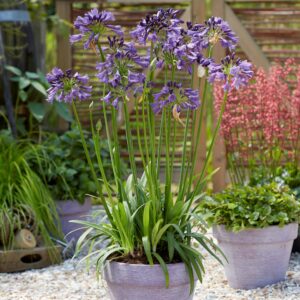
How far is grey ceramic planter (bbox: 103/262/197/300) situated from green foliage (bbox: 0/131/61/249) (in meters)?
1.25

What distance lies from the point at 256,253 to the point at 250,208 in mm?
217

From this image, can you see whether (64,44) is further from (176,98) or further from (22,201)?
(176,98)

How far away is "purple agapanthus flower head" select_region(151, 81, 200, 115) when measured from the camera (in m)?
2.66

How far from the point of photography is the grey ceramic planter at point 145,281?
2779 millimetres

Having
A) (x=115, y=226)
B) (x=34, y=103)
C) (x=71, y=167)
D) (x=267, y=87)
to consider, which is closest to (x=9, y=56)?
(x=34, y=103)

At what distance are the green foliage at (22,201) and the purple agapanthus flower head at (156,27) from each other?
5.25 ft

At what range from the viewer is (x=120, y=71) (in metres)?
2.71

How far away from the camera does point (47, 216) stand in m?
4.13

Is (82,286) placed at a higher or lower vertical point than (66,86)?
lower

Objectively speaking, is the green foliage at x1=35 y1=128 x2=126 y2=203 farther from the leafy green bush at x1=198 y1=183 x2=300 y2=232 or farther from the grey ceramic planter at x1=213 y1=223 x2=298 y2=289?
the grey ceramic planter at x1=213 y1=223 x2=298 y2=289

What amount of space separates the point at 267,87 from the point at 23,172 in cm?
148

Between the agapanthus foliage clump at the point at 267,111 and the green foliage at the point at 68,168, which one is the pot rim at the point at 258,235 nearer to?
the agapanthus foliage clump at the point at 267,111

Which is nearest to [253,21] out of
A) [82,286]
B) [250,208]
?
[250,208]

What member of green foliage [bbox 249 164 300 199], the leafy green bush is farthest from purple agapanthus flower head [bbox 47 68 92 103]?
green foliage [bbox 249 164 300 199]
